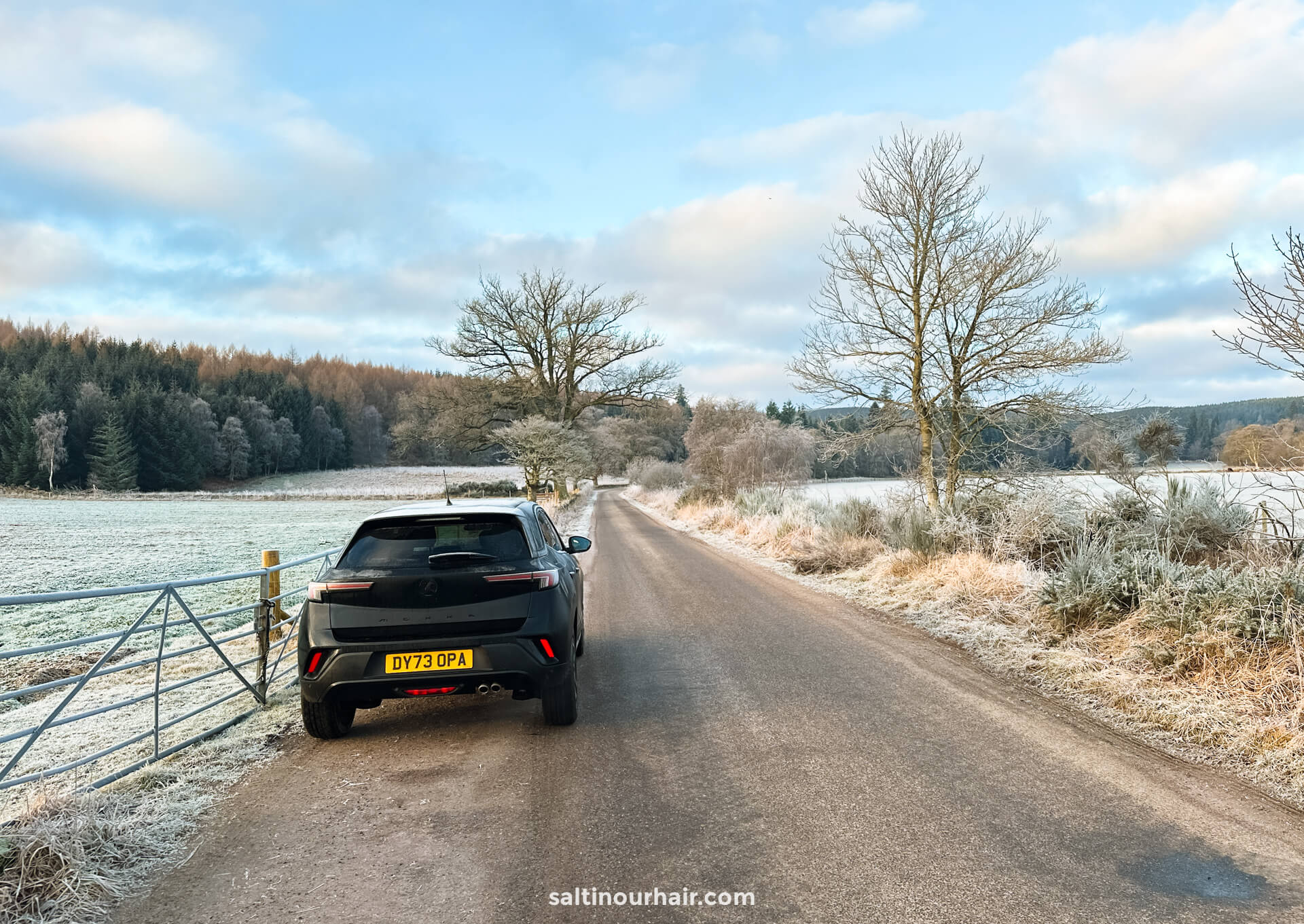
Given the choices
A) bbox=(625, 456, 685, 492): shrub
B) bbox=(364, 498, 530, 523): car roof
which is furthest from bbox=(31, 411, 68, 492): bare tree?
bbox=(364, 498, 530, 523): car roof

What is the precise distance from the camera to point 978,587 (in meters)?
8.56

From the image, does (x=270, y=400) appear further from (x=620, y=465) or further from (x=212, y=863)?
(x=212, y=863)

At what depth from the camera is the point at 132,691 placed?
621 cm

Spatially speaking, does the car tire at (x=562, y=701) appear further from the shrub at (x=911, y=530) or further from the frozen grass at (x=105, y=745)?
the shrub at (x=911, y=530)

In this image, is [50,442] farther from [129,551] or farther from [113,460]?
[129,551]

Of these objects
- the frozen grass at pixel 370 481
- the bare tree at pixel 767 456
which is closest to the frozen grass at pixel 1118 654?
the bare tree at pixel 767 456

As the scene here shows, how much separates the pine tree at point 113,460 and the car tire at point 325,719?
71229 millimetres

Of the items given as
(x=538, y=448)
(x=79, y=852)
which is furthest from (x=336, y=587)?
(x=538, y=448)

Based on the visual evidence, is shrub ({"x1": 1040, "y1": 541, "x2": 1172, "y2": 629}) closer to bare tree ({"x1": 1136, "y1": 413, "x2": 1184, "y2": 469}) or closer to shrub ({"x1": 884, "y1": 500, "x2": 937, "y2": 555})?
shrub ({"x1": 884, "y1": 500, "x2": 937, "y2": 555})

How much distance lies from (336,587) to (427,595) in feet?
1.86

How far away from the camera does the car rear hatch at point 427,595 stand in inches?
174

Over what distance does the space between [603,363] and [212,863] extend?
33081 mm

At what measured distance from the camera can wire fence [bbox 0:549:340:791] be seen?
3873 millimetres

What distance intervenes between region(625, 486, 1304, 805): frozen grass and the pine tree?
6968 centimetres
